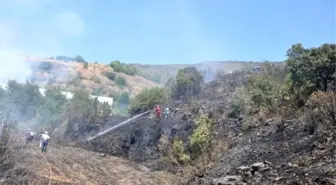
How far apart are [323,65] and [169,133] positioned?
11.5m

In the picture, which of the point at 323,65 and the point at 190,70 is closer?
the point at 323,65

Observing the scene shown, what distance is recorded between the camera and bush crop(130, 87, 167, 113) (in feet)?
118

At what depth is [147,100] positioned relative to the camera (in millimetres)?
36344

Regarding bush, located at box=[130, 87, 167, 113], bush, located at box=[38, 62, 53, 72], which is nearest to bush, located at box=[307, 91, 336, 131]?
bush, located at box=[130, 87, 167, 113]

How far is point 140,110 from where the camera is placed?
35.9 metres

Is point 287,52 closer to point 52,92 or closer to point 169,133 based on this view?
point 169,133

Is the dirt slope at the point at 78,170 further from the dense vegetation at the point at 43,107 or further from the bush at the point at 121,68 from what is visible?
the bush at the point at 121,68

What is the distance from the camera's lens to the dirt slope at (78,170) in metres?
15.1

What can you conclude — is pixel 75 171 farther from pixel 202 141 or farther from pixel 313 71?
pixel 313 71

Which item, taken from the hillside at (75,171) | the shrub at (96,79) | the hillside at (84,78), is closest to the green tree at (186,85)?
the hillside at (75,171)

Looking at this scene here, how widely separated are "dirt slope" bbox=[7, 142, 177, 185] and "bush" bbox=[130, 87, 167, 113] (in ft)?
46.9

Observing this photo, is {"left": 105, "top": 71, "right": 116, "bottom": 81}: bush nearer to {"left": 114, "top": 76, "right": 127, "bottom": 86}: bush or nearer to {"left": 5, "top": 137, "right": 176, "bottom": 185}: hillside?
{"left": 114, "top": 76, "right": 127, "bottom": 86}: bush

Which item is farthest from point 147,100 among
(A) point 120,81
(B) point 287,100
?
(A) point 120,81

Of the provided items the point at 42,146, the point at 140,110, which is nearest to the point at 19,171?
the point at 42,146
